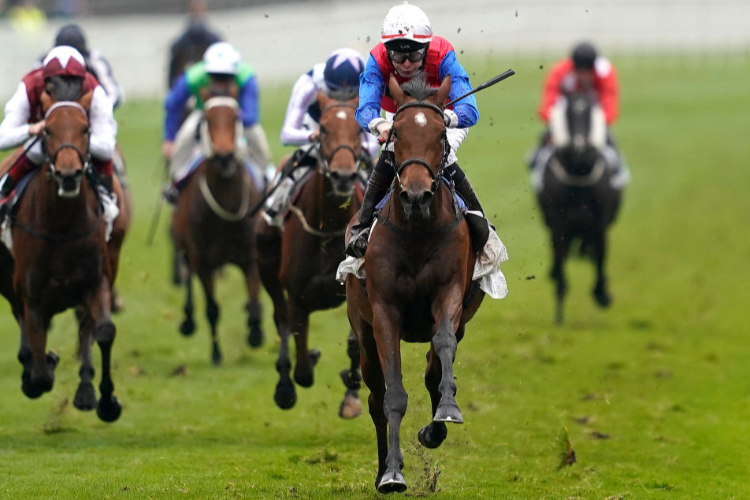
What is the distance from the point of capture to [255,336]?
1130cm

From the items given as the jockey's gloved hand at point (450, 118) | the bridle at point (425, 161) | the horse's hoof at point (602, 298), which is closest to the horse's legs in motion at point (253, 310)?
the horse's hoof at point (602, 298)

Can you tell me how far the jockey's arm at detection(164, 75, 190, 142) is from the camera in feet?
43.6

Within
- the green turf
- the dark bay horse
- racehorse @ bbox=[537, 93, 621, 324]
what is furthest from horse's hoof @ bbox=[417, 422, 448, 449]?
racehorse @ bbox=[537, 93, 621, 324]

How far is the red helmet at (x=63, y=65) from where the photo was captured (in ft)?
27.3

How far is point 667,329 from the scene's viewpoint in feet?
46.8

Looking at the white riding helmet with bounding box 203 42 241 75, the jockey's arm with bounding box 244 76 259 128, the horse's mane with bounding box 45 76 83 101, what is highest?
the white riding helmet with bounding box 203 42 241 75

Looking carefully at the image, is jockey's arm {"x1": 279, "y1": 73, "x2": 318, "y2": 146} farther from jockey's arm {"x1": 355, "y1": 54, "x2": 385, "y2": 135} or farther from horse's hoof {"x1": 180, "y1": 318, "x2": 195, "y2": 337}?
horse's hoof {"x1": 180, "y1": 318, "x2": 195, "y2": 337}

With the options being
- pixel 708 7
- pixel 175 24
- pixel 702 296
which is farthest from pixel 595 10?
pixel 702 296

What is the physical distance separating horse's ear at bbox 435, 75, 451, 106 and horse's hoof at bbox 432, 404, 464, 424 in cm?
156

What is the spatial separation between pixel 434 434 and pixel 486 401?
3.62 m

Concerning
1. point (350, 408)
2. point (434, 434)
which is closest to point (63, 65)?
point (350, 408)

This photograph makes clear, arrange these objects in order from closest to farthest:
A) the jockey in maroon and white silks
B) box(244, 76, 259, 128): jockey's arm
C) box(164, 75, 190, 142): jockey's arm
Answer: the jockey in maroon and white silks < box(244, 76, 259, 128): jockey's arm < box(164, 75, 190, 142): jockey's arm

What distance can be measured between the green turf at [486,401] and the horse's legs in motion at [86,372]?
0.30 m

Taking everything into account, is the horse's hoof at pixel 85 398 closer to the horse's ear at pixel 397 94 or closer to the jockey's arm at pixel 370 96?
the jockey's arm at pixel 370 96
